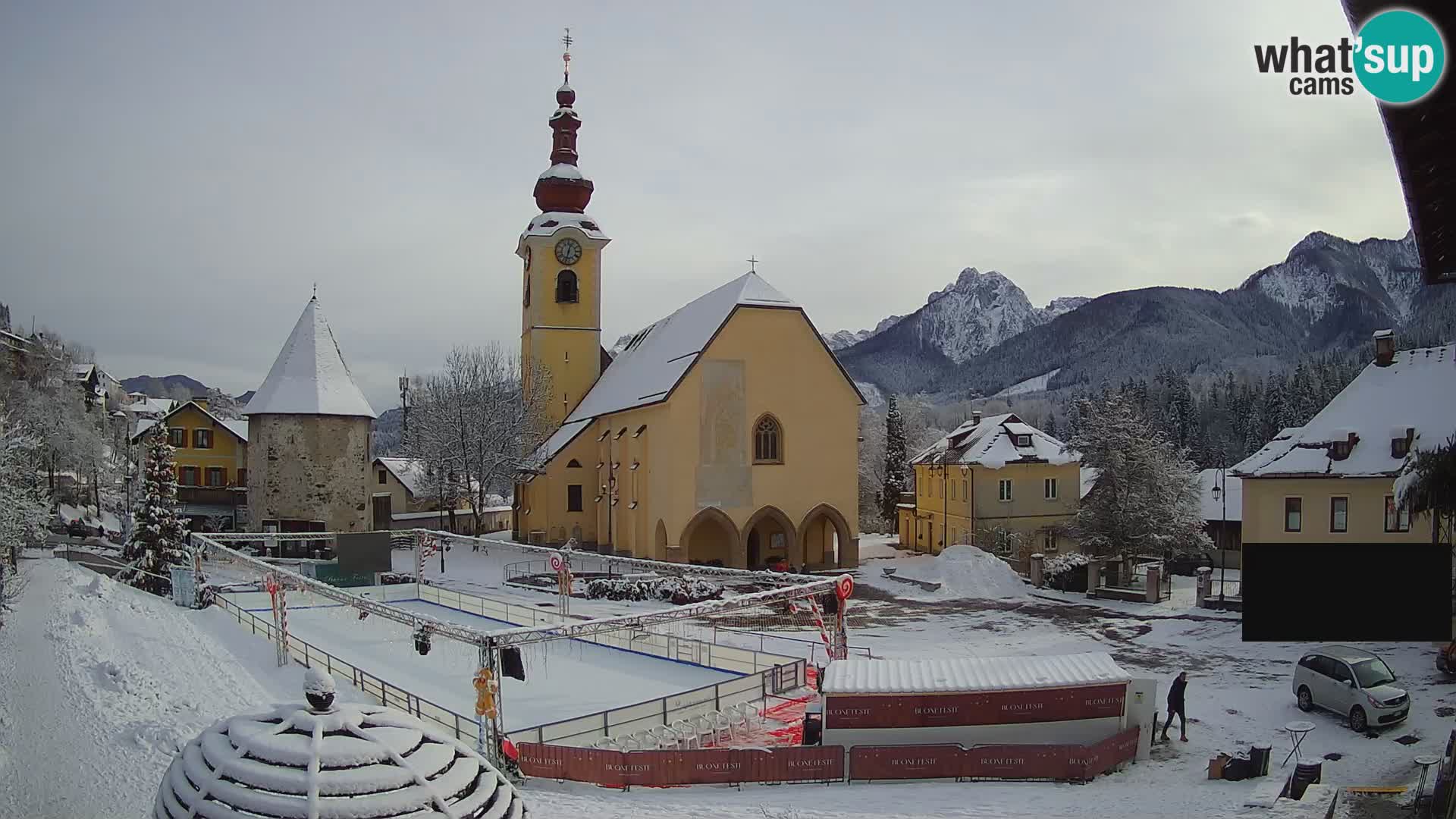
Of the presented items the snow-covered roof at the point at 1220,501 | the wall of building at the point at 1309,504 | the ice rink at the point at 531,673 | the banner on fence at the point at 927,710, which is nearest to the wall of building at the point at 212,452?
the ice rink at the point at 531,673

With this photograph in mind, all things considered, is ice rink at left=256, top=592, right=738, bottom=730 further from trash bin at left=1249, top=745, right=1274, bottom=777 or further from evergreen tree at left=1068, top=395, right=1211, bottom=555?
evergreen tree at left=1068, top=395, right=1211, bottom=555

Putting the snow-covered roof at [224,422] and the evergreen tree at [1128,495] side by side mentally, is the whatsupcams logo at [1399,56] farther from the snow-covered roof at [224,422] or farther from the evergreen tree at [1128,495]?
the snow-covered roof at [224,422]

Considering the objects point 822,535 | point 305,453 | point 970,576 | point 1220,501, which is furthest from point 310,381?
point 1220,501

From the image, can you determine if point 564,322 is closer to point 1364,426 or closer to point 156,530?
point 156,530

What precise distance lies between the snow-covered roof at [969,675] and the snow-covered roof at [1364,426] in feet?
26.8

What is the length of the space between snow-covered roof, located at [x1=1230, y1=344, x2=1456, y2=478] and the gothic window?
1589cm

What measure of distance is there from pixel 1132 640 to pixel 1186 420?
49.5 metres

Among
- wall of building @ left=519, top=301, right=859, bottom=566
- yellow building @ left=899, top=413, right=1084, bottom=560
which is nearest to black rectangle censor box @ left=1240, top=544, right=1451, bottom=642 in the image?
wall of building @ left=519, top=301, right=859, bottom=566

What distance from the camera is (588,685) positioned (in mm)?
18297

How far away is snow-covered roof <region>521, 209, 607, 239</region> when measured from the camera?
→ 1911 inches

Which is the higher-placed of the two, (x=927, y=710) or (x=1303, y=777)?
(x=927, y=710)

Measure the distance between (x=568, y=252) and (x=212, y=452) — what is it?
20.1 m

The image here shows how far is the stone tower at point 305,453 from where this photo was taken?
35906mm

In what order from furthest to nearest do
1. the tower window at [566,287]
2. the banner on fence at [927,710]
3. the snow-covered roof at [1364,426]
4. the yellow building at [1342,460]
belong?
1. the tower window at [566,287]
2. the snow-covered roof at [1364,426]
3. the yellow building at [1342,460]
4. the banner on fence at [927,710]
